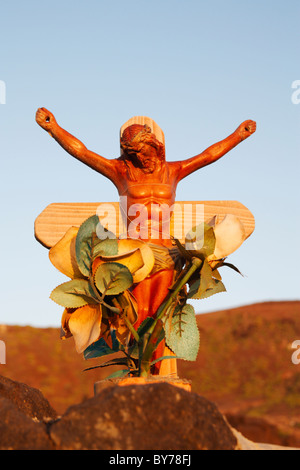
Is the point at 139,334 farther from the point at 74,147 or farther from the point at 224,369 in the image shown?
the point at 224,369

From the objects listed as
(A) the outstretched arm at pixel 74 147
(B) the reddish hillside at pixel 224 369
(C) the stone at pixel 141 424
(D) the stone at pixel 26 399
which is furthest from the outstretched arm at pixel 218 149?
(B) the reddish hillside at pixel 224 369

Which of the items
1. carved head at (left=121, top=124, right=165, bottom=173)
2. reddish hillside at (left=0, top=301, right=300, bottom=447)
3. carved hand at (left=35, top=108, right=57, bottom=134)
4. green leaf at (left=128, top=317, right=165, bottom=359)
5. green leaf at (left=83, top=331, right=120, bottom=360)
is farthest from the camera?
reddish hillside at (left=0, top=301, right=300, bottom=447)

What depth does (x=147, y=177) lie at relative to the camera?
3.05 metres

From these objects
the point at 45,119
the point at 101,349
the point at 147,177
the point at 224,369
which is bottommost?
the point at 224,369

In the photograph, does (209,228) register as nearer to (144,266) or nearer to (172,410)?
(144,266)

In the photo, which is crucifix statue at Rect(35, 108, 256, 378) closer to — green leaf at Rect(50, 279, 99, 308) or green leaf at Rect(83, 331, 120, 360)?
green leaf at Rect(83, 331, 120, 360)

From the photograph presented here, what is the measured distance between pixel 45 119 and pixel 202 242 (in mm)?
1197

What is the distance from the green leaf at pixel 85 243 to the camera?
2.16 m

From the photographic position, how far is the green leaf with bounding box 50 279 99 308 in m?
2.24

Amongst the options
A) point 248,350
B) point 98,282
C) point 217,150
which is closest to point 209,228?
point 98,282

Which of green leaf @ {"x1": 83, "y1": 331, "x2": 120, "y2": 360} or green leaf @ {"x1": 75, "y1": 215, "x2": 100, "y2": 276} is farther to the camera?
green leaf @ {"x1": 83, "y1": 331, "x2": 120, "y2": 360}

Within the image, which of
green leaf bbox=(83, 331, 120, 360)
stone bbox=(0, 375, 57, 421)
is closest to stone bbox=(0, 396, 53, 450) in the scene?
stone bbox=(0, 375, 57, 421)

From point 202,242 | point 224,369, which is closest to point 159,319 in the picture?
point 202,242
